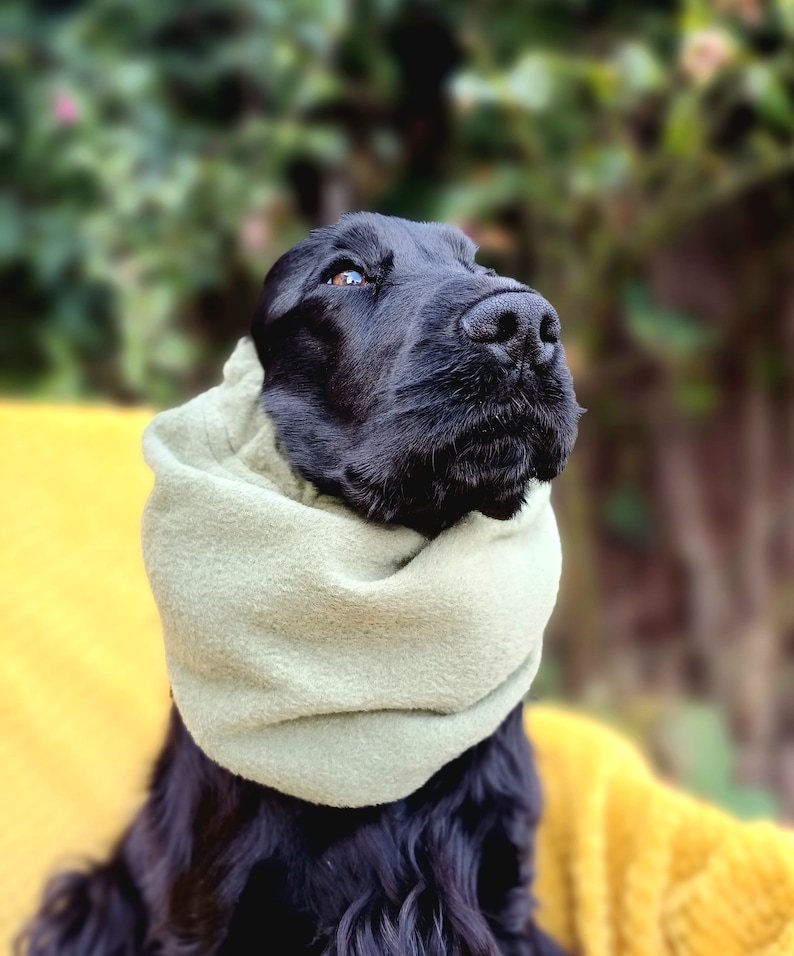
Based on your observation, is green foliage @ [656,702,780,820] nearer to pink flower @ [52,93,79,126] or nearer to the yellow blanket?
the yellow blanket

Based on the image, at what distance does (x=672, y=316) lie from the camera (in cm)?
189

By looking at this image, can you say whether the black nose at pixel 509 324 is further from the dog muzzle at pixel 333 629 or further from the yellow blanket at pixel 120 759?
the yellow blanket at pixel 120 759

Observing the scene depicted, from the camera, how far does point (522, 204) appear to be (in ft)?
6.04

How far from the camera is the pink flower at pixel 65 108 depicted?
1.60 metres

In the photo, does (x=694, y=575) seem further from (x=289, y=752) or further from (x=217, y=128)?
(x=289, y=752)

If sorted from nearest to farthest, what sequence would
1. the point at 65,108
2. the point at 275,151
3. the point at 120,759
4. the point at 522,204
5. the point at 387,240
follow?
the point at 387,240, the point at 120,759, the point at 65,108, the point at 275,151, the point at 522,204

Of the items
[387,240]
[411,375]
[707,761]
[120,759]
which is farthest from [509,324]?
[707,761]

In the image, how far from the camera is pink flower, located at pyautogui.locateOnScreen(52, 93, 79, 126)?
1597 millimetres

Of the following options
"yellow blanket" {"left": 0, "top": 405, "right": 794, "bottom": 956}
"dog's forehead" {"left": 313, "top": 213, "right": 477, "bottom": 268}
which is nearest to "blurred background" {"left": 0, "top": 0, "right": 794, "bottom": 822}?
"yellow blanket" {"left": 0, "top": 405, "right": 794, "bottom": 956}

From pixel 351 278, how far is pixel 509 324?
193 mm

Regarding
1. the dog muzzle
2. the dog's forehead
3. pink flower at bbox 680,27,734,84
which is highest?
pink flower at bbox 680,27,734,84

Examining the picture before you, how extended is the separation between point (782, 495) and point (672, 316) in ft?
1.87

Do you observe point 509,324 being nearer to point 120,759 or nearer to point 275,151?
point 120,759

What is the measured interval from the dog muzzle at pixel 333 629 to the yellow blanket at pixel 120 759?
15.1 inches
